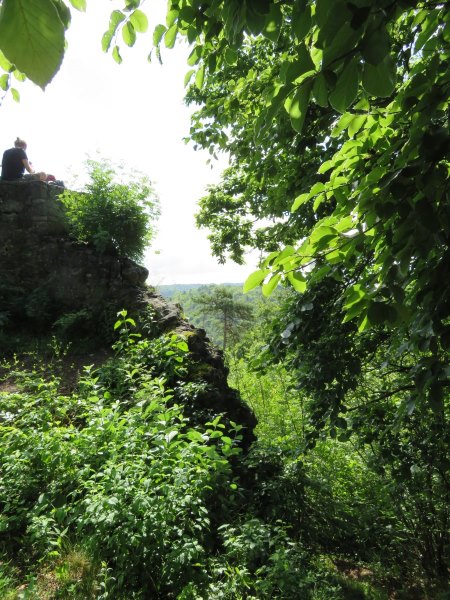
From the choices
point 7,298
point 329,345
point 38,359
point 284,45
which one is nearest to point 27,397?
point 38,359

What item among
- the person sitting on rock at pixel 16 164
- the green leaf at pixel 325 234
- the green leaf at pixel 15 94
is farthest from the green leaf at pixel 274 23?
the person sitting on rock at pixel 16 164

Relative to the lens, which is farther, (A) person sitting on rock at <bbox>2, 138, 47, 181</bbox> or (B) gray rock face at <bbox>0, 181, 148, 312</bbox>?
(A) person sitting on rock at <bbox>2, 138, 47, 181</bbox>

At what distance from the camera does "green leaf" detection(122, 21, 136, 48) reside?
1285mm

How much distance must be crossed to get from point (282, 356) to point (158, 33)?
9.26 ft

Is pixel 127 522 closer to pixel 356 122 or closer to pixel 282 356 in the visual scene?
pixel 282 356

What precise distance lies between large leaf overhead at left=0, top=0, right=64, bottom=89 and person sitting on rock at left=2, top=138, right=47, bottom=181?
980cm

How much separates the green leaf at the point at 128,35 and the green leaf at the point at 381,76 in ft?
3.06

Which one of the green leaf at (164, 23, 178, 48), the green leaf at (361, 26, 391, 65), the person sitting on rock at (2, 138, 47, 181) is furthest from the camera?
the person sitting on rock at (2, 138, 47, 181)

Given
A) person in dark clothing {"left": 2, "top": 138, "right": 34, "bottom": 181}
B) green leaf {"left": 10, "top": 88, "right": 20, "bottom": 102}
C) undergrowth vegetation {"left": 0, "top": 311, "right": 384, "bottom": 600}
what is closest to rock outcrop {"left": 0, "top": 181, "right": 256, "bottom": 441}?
person in dark clothing {"left": 2, "top": 138, "right": 34, "bottom": 181}

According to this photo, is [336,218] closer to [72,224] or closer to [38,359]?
[38,359]

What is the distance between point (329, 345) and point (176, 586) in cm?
226

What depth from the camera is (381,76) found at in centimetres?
79

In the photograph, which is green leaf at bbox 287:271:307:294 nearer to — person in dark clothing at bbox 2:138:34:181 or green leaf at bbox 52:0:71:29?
green leaf at bbox 52:0:71:29

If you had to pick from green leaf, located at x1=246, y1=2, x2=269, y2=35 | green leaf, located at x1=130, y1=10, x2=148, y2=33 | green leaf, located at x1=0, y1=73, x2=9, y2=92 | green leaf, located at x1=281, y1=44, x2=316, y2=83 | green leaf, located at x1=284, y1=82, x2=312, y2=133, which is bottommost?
green leaf, located at x1=284, y1=82, x2=312, y2=133
